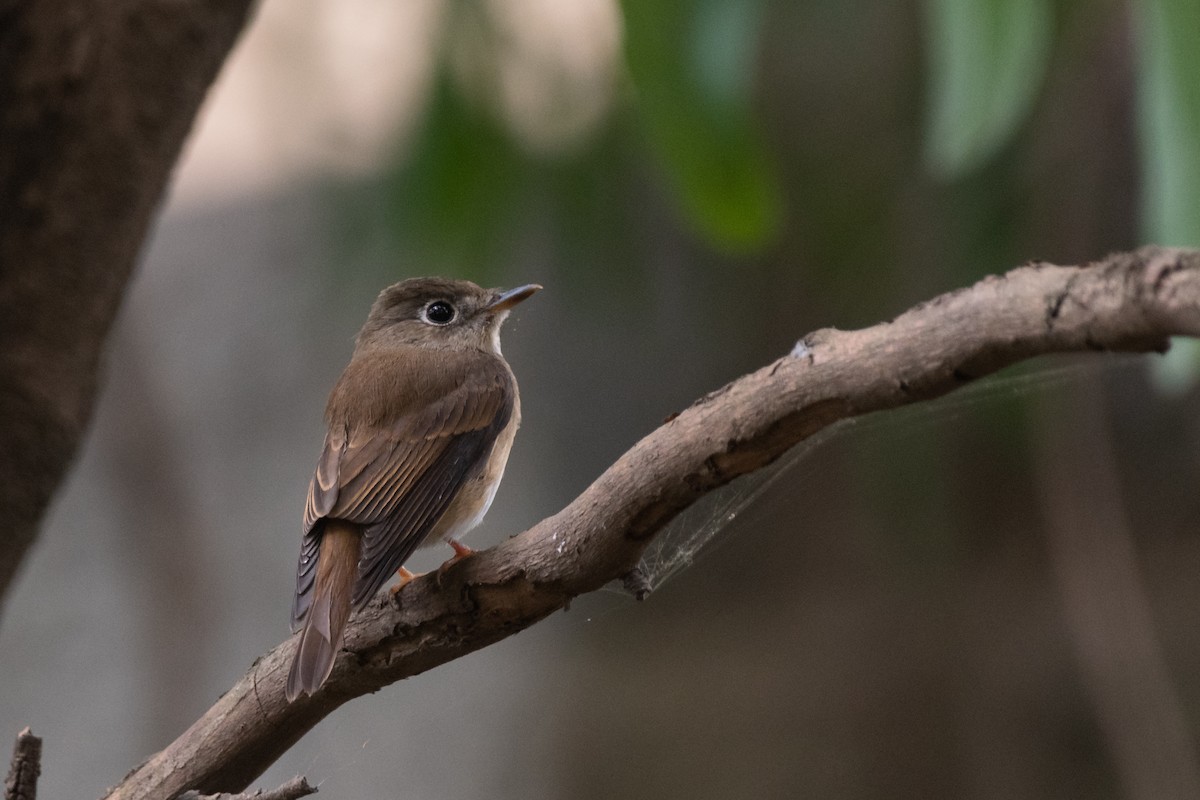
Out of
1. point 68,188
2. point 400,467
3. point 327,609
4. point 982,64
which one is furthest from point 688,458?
point 68,188

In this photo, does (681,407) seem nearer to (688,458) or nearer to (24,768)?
(24,768)

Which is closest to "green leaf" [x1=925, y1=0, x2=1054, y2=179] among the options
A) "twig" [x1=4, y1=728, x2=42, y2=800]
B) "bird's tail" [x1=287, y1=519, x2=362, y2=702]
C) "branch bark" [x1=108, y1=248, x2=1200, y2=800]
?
"branch bark" [x1=108, y1=248, x2=1200, y2=800]

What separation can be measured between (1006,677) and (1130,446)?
88 cm

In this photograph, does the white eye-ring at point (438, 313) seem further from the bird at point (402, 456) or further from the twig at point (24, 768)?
the twig at point (24, 768)

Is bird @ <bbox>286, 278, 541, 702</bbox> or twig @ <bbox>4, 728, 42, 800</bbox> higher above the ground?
bird @ <bbox>286, 278, 541, 702</bbox>

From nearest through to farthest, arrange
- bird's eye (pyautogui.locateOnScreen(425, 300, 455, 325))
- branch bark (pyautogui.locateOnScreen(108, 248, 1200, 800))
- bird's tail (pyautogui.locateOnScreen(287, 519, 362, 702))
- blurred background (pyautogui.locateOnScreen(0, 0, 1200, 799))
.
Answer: branch bark (pyautogui.locateOnScreen(108, 248, 1200, 800))
bird's tail (pyautogui.locateOnScreen(287, 519, 362, 702))
bird's eye (pyautogui.locateOnScreen(425, 300, 455, 325))
blurred background (pyautogui.locateOnScreen(0, 0, 1200, 799))

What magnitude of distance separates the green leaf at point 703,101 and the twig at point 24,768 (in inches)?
58.9

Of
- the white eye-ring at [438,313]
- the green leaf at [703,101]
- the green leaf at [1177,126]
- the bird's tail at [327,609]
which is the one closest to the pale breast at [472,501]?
the bird's tail at [327,609]

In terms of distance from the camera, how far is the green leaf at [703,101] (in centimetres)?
244

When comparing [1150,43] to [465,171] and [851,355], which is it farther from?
[465,171]

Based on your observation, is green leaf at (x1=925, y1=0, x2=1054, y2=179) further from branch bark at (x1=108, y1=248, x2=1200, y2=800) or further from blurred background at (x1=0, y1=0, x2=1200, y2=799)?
blurred background at (x1=0, y1=0, x2=1200, y2=799)

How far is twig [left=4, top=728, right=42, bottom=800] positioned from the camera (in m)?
1.60

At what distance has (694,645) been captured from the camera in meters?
4.46

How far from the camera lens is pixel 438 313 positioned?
8.87 feet
